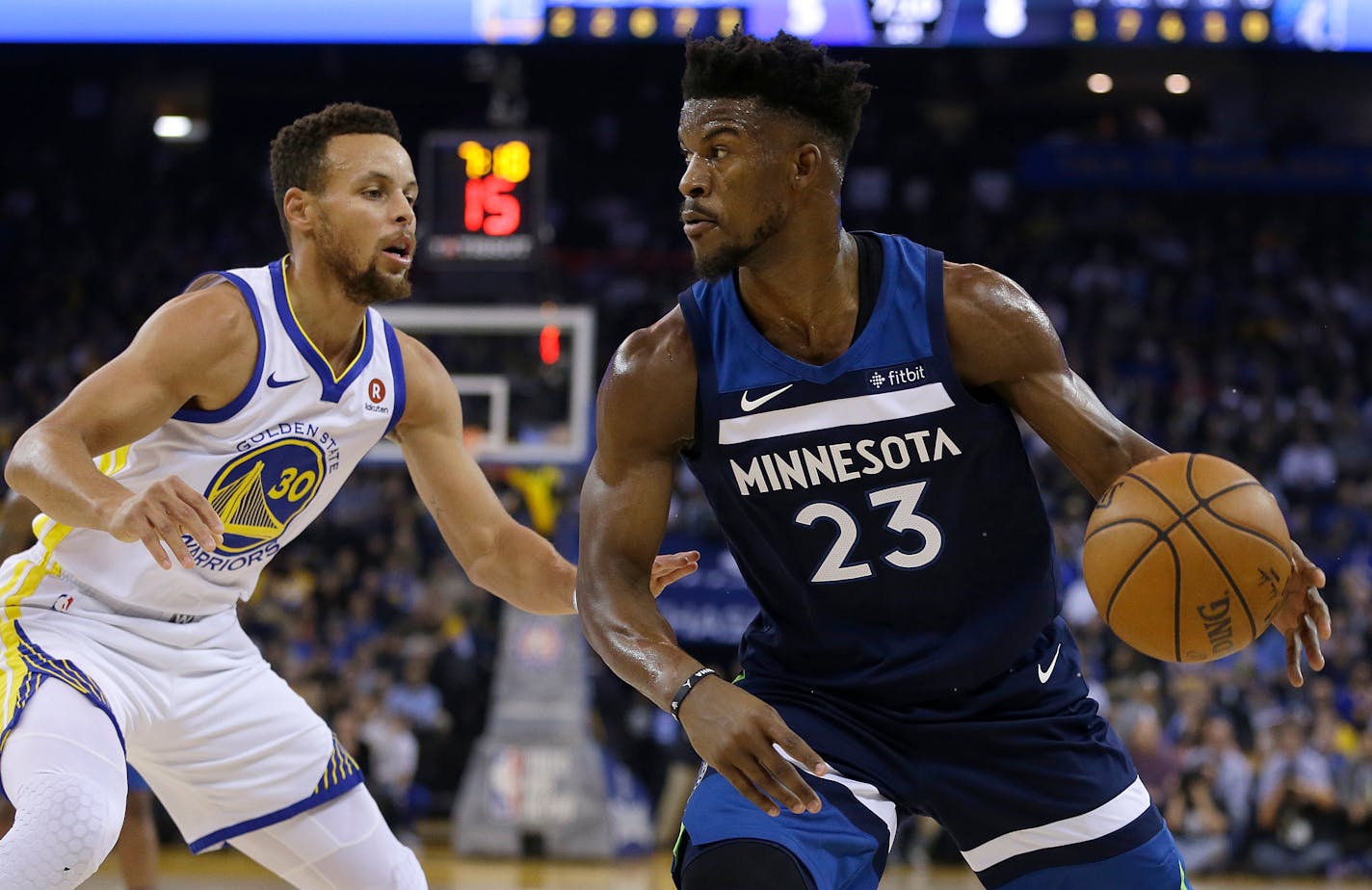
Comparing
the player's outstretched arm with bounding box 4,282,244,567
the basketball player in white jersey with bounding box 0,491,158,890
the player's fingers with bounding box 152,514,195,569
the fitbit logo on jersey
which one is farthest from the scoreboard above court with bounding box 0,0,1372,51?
the player's fingers with bounding box 152,514,195,569

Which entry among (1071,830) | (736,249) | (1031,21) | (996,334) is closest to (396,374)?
(736,249)

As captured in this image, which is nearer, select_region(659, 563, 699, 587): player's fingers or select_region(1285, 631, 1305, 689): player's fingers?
select_region(1285, 631, 1305, 689): player's fingers

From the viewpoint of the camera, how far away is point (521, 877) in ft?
30.8

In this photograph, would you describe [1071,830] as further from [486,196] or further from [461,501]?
[486,196]

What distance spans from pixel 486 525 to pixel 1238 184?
49.9 ft

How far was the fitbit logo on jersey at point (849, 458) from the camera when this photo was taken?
118 inches

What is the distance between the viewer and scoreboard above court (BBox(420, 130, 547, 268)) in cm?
909

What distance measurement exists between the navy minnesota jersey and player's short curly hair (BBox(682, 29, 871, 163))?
1.19 feet

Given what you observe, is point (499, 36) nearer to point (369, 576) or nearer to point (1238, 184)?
point (369, 576)

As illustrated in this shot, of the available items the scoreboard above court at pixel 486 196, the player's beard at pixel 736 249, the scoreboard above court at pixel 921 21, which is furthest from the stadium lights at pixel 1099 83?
the player's beard at pixel 736 249

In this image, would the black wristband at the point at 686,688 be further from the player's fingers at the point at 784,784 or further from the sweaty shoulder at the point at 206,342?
the sweaty shoulder at the point at 206,342

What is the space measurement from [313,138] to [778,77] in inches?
58.6

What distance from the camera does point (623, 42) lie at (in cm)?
1285

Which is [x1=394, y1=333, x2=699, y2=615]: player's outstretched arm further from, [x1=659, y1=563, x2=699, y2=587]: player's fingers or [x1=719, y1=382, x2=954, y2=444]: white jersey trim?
[x1=719, y1=382, x2=954, y2=444]: white jersey trim
